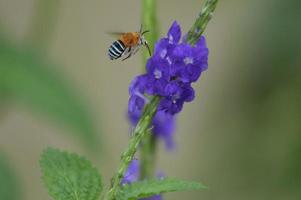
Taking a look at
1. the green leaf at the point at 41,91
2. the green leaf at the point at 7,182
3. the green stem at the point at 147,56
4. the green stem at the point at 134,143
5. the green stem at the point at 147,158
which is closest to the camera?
the green stem at the point at 134,143

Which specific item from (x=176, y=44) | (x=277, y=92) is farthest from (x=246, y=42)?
(x=176, y=44)

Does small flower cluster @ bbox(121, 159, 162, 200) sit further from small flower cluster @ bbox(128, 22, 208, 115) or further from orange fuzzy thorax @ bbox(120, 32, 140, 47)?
small flower cluster @ bbox(128, 22, 208, 115)

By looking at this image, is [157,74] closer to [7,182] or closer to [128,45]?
[128,45]

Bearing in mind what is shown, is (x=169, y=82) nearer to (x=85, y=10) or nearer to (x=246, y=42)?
(x=246, y=42)

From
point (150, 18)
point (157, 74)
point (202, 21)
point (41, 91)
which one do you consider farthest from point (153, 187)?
point (41, 91)

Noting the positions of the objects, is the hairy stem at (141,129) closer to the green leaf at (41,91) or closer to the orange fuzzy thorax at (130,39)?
the orange fuzzy thorax at (130,39)

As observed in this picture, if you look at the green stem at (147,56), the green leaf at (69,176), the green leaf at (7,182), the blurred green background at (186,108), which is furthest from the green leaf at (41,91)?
the green leaf at (69,176)

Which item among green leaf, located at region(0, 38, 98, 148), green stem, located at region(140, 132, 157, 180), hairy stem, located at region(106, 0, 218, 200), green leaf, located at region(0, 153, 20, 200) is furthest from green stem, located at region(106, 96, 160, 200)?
green leaf, located at region(0, 38, 98, 148)
